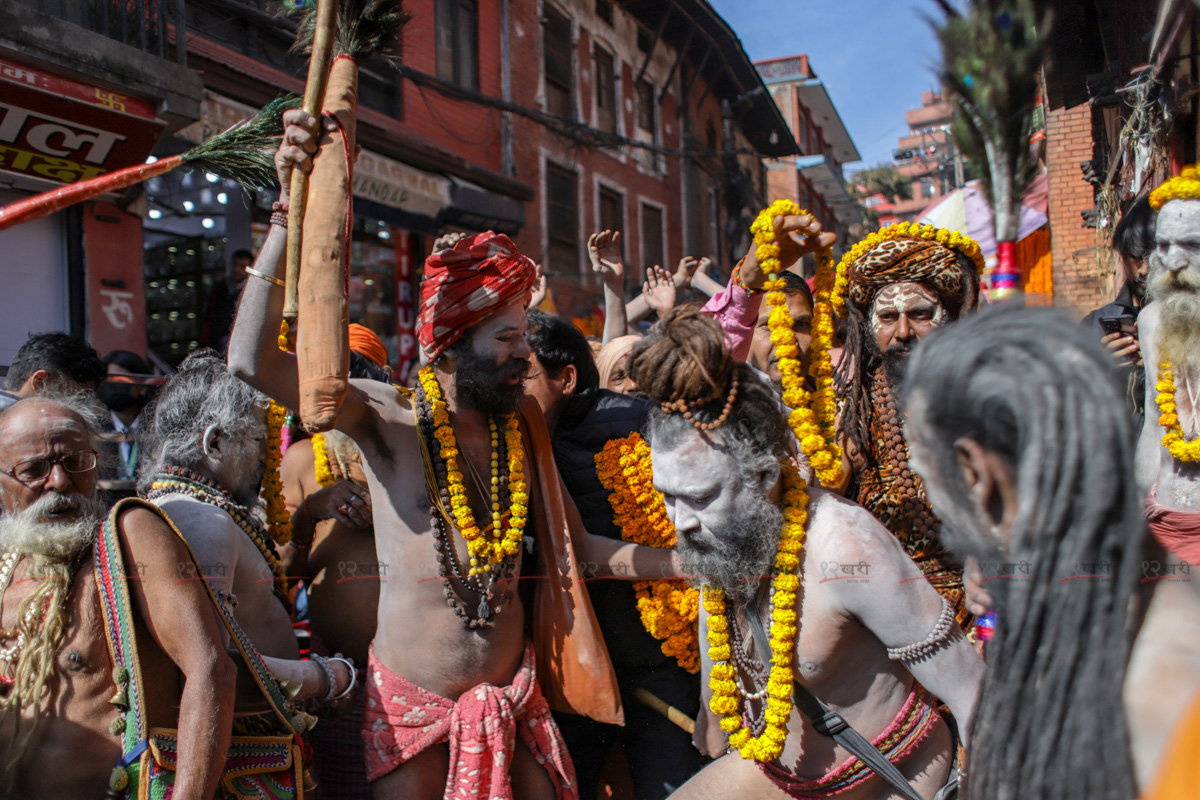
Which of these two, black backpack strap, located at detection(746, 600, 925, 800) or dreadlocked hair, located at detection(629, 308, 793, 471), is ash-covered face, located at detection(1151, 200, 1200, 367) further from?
black backpack strap, located at detection(746, 600, 925, 800)

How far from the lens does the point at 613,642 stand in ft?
9.94

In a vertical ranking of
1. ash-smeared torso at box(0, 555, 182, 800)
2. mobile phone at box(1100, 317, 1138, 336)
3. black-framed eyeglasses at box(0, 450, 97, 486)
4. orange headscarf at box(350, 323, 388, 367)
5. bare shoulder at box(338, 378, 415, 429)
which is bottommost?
ash-smeared torso at box(0, 555, 182, 800)

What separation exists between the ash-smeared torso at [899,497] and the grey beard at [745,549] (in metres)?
0.60

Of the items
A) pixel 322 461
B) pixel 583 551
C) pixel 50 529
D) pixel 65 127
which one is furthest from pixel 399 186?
pixel 50 529

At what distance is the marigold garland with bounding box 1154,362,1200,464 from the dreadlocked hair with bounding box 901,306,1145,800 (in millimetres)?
2069

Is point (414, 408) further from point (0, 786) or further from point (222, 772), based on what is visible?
point (0, 786)

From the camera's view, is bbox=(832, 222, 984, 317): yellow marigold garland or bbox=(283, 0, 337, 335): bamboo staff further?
bbox=(832, 222, 984, 317): yellow marigold garland

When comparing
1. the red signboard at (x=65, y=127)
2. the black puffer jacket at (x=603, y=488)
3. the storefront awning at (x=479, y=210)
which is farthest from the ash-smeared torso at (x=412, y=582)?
the storefront awning at (x=479, y=210)

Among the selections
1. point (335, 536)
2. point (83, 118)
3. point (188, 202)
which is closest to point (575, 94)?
point (188, 202)

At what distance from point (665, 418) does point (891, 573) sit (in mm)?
680

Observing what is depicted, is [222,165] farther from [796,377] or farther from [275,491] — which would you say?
[796,377]

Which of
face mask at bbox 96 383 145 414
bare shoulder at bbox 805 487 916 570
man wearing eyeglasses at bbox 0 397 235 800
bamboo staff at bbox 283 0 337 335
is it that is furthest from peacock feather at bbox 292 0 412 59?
face mask at bbox 96 383 145 414

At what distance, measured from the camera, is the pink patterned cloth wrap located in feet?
8.23

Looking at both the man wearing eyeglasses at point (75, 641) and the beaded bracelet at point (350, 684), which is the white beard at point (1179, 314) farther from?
the man wearing eyeglasses at point (75, 641)
